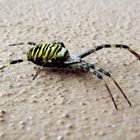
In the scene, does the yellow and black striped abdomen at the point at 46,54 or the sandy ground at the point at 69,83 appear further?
the yellow and black striped abdomen at the point at 46,54

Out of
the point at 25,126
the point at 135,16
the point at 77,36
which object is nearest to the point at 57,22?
the point at 77,36

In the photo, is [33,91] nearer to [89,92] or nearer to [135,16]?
[89,92]

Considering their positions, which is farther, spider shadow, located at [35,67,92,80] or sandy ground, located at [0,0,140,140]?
spider shadow, located at [35,67,92,80]

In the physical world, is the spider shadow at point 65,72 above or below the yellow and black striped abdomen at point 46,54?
below

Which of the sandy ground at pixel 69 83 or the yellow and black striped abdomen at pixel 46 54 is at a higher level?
the yellow and black striped abdomen at pixel 46 54

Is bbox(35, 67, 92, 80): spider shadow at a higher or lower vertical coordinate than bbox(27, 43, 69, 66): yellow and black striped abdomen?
lower
